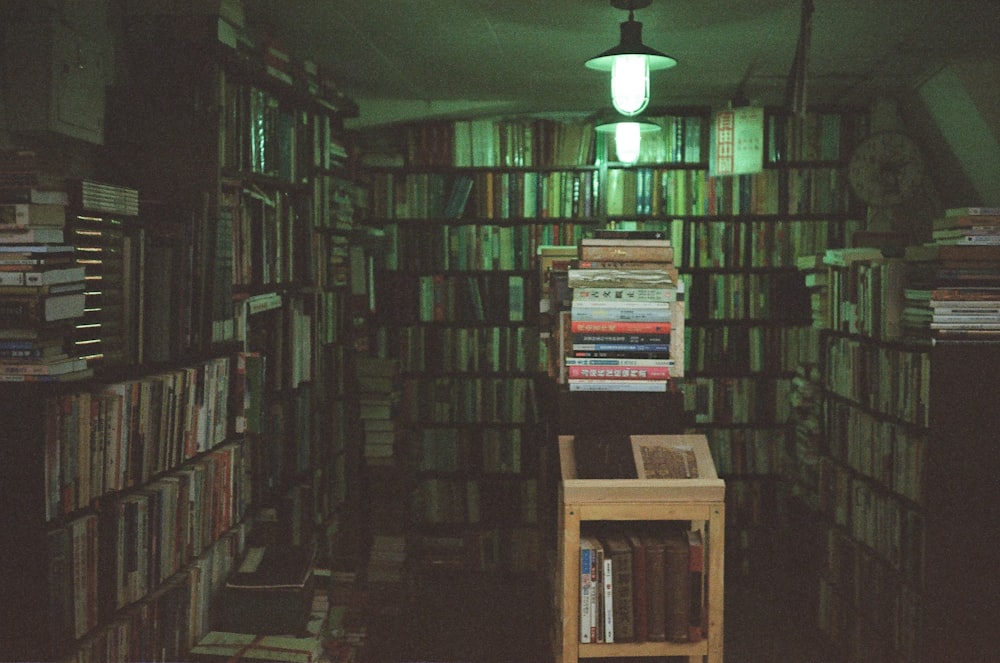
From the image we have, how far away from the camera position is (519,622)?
4531 millimetres

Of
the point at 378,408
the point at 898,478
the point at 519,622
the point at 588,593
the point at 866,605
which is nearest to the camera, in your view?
the point at 588,593

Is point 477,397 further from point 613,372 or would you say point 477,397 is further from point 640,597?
point 640,597

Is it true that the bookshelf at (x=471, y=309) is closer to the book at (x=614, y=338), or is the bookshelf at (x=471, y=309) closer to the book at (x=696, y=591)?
the book at (x=614, y=338)

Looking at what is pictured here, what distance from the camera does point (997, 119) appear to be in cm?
433

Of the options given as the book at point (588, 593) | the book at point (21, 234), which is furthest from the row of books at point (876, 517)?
the book at point (21, 234)

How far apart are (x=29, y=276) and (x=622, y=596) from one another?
153 centimetres

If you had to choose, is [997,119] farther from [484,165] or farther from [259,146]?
[259,146]

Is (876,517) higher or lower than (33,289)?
lower

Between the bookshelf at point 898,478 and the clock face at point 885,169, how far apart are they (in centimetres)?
119

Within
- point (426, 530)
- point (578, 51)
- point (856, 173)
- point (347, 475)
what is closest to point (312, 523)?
point (347, 475)

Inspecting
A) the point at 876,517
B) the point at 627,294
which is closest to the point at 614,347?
the point at 627,294

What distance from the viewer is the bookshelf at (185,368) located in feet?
6.61

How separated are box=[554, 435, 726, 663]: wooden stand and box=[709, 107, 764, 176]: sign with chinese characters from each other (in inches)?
108

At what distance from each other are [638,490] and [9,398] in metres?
1.42
